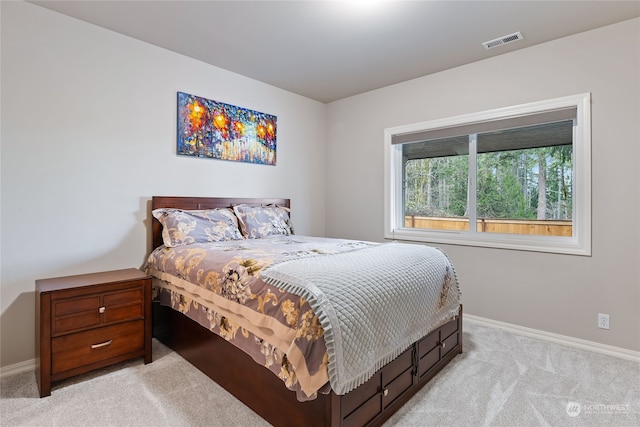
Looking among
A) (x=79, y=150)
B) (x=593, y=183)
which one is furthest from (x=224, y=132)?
(x=593, y=183)

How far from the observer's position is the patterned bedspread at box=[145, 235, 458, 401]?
4.54 feet

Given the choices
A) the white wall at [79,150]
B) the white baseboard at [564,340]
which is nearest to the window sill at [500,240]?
the white baseboard at [564,340]

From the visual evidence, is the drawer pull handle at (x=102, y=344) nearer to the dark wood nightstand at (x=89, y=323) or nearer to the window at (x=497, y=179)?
the dark wood nightstand at (x=89, y=323)

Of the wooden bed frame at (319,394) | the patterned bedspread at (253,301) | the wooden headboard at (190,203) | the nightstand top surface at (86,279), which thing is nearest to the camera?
the patterned bedspread at (253,301)

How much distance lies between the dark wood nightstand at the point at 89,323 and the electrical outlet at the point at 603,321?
3.49 m

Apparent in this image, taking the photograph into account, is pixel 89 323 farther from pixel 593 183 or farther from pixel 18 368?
pixel 593 183

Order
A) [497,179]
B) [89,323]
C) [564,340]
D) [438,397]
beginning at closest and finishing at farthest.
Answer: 1. [438,397]
2. [89,323]
3. [564,340]
4. [497,179]

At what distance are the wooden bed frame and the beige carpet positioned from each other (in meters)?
0.07

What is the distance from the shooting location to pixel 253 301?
1.70 meters

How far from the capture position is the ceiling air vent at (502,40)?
106 inches

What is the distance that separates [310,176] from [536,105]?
260 cm

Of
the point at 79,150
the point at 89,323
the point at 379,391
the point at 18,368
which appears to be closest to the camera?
the point at 379,391

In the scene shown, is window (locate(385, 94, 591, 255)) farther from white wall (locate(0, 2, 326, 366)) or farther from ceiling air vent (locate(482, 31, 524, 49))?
white wall (locate(0, 2, 326, 366))

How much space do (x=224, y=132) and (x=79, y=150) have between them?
1.29 meters
